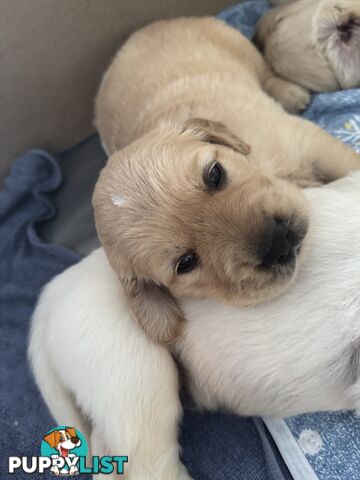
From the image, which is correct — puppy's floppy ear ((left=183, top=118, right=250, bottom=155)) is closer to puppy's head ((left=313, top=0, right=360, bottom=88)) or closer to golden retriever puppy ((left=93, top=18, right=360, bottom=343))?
golden retriever puppy ((left=93, top=18, right=360, bottom=343))

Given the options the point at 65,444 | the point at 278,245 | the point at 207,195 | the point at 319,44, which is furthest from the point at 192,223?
the point at 319,44

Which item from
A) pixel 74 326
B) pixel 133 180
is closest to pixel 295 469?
pixel 74 326

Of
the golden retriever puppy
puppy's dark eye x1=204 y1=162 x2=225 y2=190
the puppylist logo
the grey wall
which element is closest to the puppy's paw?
the golden retriever puppy

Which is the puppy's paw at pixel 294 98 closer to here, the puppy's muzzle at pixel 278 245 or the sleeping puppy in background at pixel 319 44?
the sleeping puppy in background at pixel 319 44

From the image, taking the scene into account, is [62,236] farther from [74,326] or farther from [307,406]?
[307,406]

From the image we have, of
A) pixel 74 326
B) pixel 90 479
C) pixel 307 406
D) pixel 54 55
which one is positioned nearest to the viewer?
pixel 307 406

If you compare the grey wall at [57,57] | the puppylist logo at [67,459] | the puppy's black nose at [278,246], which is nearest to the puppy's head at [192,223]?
the puppy's black nose at [278,246]
